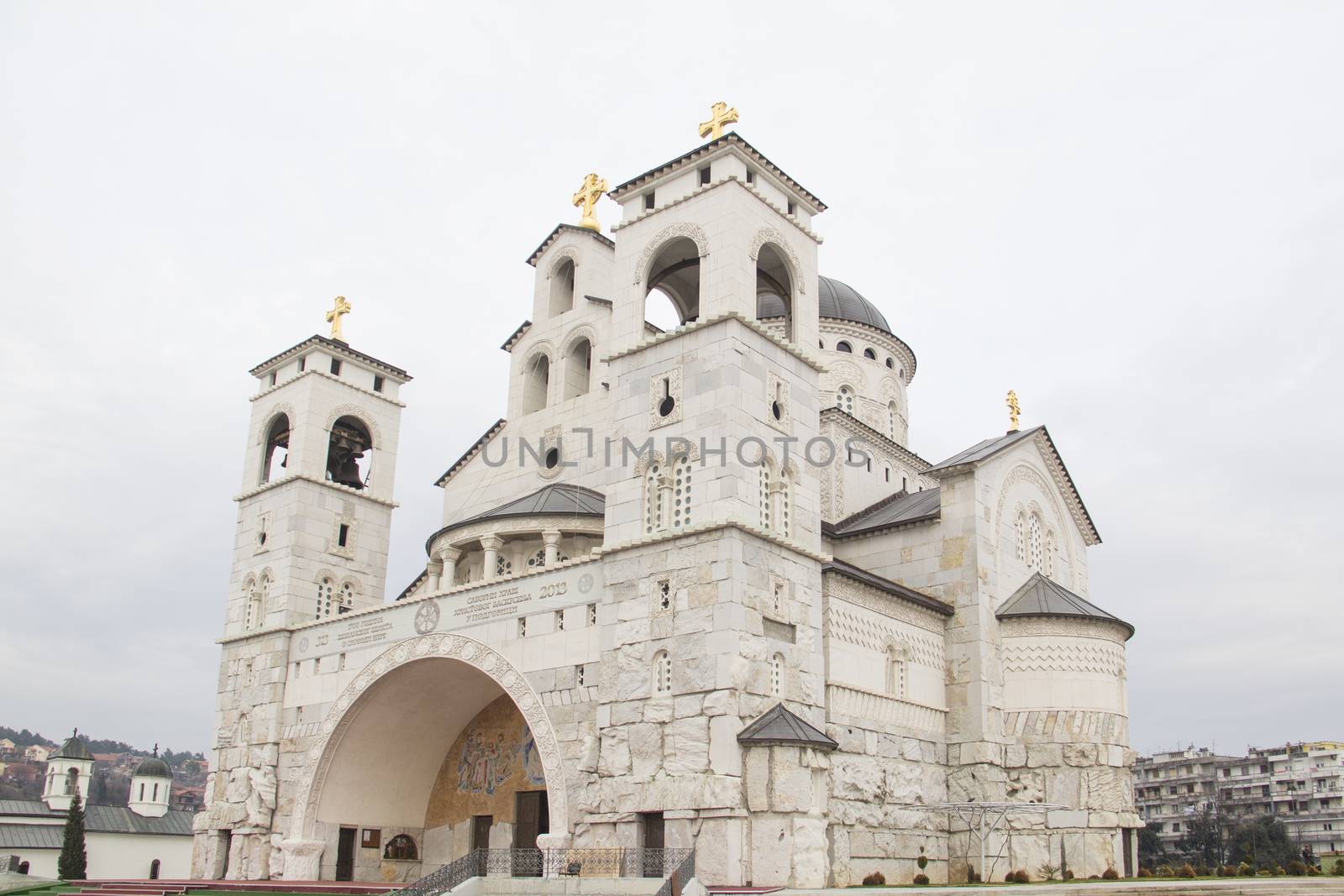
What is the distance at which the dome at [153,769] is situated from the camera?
2520 inches

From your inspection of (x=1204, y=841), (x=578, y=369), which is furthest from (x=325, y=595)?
(x=1204, y=841)

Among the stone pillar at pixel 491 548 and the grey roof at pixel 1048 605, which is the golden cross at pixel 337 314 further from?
the grey roof at pixel 1048 605

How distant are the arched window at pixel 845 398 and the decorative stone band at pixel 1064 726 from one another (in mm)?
12822

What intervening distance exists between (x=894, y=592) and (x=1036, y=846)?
18.2 ft

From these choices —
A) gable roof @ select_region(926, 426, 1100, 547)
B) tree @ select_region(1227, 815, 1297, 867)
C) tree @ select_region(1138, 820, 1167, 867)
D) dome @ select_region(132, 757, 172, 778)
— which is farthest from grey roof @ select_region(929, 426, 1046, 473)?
dome @ select_region(132, 757, 172, 778)

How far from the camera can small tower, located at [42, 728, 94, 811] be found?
63156 millimetres

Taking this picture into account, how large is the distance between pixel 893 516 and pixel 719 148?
968 centimetres

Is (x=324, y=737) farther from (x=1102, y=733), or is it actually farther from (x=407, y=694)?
(x=1102, y=733)

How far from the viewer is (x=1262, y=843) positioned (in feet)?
179

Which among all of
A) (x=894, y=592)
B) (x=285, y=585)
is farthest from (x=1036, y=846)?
(x=285, y=585)

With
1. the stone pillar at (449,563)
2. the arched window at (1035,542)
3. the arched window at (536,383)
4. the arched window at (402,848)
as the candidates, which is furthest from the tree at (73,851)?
the arched window at (1035,542)

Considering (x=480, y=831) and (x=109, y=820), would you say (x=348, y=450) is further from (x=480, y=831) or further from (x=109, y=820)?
(x=109, y=820)

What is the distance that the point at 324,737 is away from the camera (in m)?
26.2

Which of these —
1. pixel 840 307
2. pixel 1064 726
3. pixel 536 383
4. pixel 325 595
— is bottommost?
pixel 1064 726
